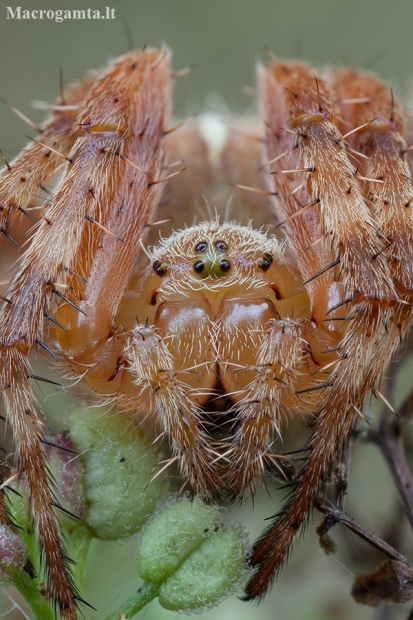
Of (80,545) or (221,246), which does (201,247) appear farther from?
(80,545)

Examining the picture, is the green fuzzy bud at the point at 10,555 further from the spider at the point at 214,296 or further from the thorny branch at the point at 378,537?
the thorny branch at the point at 378,537

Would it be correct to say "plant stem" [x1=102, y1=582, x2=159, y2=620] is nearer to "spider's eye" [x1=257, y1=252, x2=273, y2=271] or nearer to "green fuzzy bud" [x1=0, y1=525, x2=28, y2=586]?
"green fuzzy bud" [x1=0, y1=525, x2=28, y2=586]

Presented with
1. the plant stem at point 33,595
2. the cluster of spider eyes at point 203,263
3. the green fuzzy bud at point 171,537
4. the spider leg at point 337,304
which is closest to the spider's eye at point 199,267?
the cluster of spider eyes at point 203,263

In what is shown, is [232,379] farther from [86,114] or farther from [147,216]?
[86,114]

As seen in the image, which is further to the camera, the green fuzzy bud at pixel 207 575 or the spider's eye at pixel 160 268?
the spider's eye at pixel 160 268

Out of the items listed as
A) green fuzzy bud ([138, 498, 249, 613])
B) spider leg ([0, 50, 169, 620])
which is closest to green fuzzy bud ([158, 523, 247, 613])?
green fuzzy bud ([138, 498, 249, 613])

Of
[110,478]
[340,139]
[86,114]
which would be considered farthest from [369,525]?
[86,114]

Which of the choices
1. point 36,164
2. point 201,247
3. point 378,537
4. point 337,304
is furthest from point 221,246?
point 378,537
